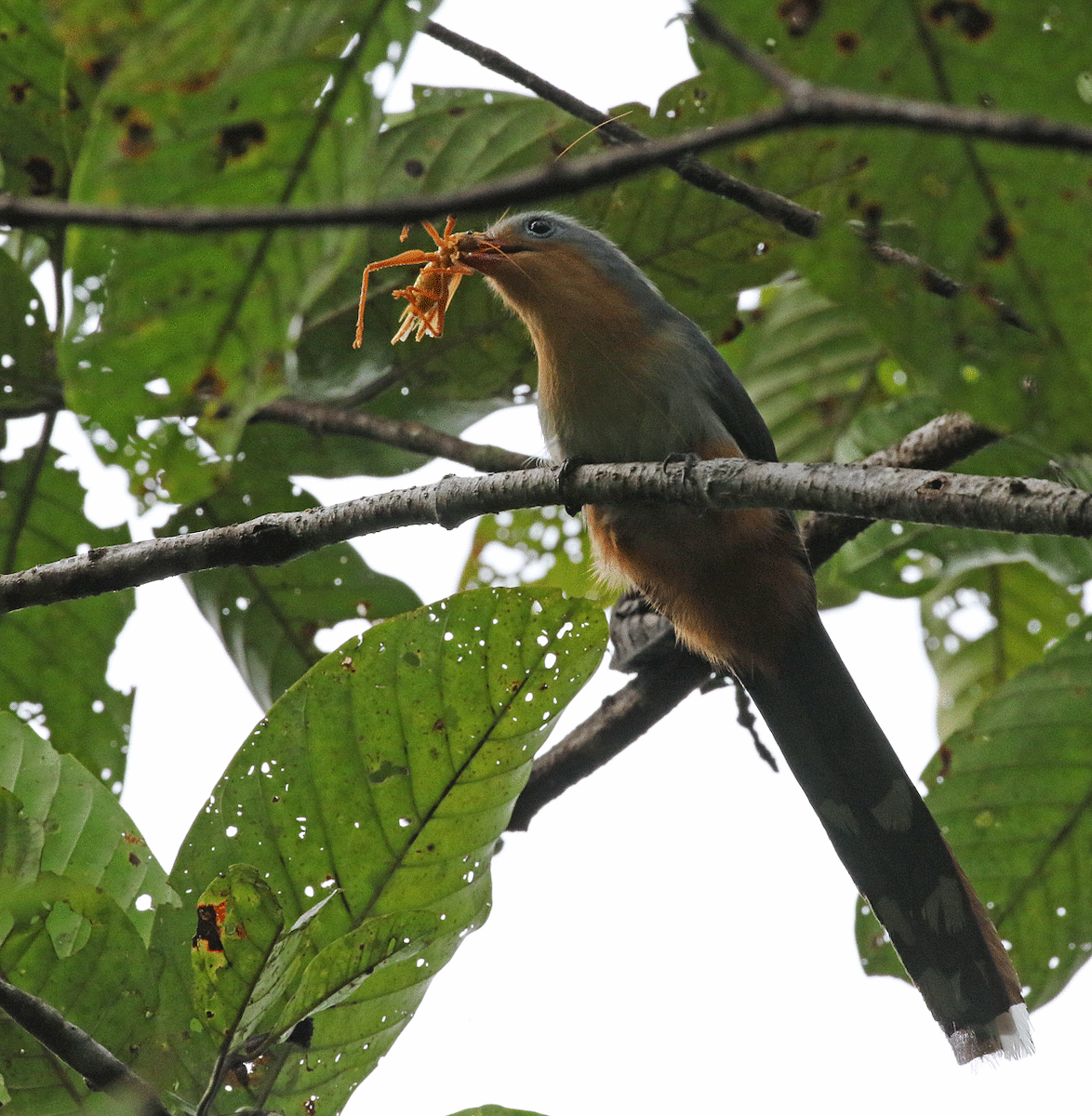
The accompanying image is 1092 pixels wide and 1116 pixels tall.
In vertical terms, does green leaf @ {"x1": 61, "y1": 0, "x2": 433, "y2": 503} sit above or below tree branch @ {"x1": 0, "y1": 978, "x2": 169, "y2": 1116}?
above

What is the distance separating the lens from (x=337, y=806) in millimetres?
2426

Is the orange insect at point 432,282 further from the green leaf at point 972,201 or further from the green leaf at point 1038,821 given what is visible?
the green leaf at point 972,201

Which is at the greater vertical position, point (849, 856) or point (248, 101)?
point (248, 101)

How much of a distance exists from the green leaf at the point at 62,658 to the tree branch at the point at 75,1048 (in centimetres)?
175

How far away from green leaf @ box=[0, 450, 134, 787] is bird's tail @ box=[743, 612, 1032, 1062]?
197 centimetres

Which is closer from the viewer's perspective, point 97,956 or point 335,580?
point 97,956

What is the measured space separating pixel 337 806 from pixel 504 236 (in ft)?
7.68

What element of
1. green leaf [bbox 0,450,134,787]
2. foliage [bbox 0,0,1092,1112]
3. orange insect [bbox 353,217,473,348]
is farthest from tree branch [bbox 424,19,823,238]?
green leaf [bbox 0,450,134,787]

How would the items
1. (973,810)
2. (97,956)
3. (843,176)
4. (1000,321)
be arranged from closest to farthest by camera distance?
(1000,321) < (843,176) < (97,956) < (973,810)

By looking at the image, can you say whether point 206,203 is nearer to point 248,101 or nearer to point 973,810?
point 248,101

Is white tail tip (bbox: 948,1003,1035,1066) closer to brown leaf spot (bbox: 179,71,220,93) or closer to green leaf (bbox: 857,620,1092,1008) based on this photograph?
green leaf (bbox: 857,620,1092,1008)

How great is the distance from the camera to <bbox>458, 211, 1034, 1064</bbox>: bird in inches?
139

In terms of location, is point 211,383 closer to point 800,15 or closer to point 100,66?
point 100,66

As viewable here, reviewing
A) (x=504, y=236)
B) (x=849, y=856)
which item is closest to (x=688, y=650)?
(x=849, y=856)
